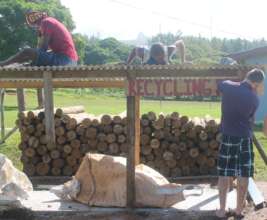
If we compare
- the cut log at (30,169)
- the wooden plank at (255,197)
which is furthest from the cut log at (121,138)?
the wooden plank at (255,197)

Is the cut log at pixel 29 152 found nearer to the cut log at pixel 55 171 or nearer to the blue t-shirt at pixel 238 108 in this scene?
the cut log at pixel 55 171

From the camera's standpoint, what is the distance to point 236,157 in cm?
757

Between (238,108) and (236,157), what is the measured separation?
63 cm

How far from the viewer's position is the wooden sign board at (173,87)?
8133mm

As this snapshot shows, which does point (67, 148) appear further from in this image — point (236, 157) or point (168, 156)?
Result: point (236, 157)

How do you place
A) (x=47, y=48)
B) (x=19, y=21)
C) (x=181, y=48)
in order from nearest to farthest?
1. (x=47, y=48)
2. (x=181, y=48)
3. (x=19, y=21)

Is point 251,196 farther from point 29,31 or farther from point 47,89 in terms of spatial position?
point 29,31

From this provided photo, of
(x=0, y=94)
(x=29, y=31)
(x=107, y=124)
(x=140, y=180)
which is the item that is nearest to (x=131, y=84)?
(x=140, y=180)

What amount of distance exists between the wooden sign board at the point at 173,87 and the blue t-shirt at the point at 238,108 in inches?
24.6

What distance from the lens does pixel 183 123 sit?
458 inches

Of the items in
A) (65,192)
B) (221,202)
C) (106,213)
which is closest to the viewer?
(221,202)

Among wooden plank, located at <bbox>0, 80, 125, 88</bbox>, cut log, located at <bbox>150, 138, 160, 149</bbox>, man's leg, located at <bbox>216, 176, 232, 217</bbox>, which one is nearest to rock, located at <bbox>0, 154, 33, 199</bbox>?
wooden plank, located at <bbox>0, 80, 125, 88</bbox>

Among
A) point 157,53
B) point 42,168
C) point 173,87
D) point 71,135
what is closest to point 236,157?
point 173,87

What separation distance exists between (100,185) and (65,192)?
1.80 feet
